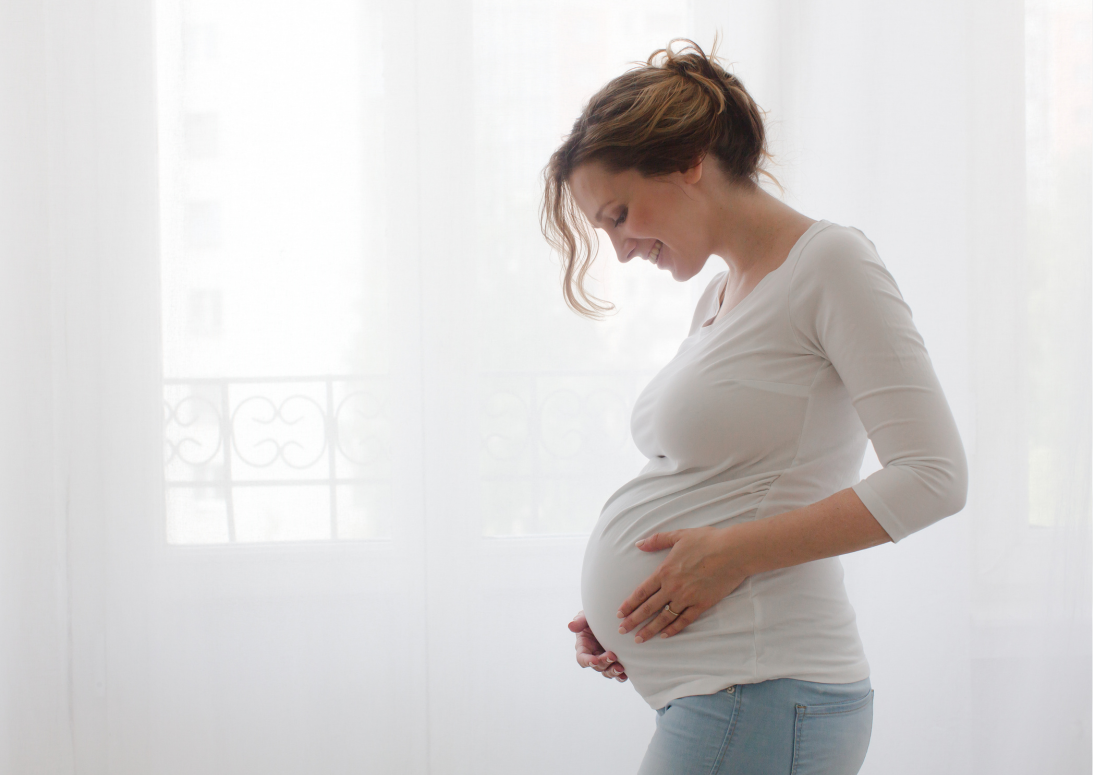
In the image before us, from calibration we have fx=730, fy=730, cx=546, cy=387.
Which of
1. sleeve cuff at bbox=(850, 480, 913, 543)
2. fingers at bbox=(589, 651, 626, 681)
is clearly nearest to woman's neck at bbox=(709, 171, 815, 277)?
sleeve cuff at bbox=(850, 480, 913, 543)

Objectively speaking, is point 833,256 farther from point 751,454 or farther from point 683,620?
point 683,620

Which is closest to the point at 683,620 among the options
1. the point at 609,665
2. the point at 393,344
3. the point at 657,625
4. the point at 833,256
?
the point at 657,625

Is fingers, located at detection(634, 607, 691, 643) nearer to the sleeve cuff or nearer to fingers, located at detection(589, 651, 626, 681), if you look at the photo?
fingers, located at detection(589, 651, 626, 681)

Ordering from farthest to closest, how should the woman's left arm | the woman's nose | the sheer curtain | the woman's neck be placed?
the sheer curtain, the woman's nose, the woman's neck, the woman's left arm

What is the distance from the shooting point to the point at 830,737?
0.70m

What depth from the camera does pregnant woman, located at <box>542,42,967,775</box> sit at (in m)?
0.64

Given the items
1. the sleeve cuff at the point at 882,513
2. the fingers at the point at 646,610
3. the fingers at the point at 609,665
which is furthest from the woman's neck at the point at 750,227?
the fingers at the point at 609,665

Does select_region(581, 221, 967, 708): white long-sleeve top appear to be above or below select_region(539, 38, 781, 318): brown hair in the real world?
below

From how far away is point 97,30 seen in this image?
1.28 meters

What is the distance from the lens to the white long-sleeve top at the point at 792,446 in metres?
0.63

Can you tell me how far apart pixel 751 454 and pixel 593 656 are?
1.02 feet

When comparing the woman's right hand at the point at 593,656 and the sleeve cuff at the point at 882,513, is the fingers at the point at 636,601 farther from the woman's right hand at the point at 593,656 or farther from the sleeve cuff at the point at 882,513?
the sleeve cuff at the point at 882,513

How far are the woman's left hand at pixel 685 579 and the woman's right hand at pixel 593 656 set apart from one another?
84 millimetres

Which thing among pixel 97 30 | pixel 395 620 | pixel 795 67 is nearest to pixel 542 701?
pixel 395 620
